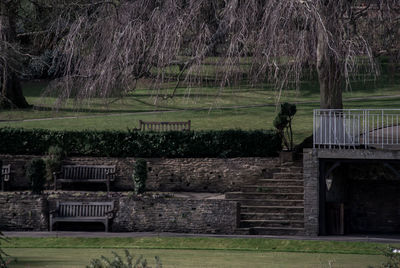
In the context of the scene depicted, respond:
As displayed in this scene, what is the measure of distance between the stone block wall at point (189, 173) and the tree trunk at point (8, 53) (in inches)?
A: 139

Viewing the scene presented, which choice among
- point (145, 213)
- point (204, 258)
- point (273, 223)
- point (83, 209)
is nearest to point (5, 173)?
point (83, 209)

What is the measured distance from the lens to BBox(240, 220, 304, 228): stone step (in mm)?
23484

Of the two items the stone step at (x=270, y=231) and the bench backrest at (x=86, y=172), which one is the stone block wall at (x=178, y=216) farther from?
the bench backrest at (x=86, y=172)

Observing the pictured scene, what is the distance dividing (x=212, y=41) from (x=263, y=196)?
345 inches

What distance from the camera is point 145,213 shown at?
23.5m

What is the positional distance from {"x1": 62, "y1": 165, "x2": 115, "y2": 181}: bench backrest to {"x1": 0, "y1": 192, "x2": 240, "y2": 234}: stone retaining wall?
8.63ft

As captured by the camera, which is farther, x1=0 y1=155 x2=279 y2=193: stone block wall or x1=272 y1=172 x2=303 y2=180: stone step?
x1=0 y1=155 x2=279 y2=193: stone block wall

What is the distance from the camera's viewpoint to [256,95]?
39125mm

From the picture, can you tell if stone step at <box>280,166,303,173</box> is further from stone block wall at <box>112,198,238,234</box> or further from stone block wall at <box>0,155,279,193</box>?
stone block wall at <box>112,198,238,234</box>

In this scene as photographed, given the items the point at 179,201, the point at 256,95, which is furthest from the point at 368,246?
the point at 256,95

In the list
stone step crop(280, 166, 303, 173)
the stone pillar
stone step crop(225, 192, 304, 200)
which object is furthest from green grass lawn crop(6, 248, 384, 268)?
stone step crop(280, 166, 303, 173)

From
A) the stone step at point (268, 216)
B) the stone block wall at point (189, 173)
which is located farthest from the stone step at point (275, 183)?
the stone step at point (268, 216)

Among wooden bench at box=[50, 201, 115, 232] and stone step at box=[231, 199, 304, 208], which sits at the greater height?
stone step at box=[231, 199, 304, 208]

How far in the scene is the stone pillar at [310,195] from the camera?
22.8 m
